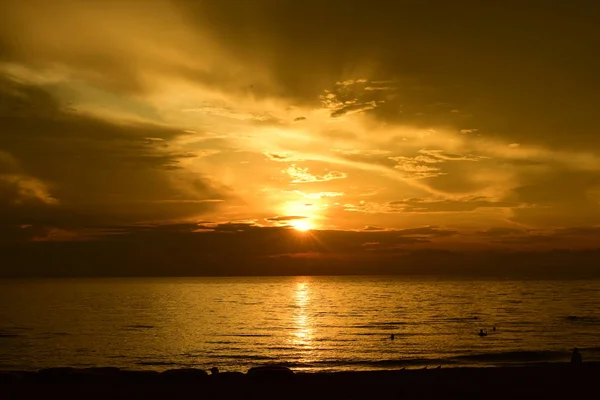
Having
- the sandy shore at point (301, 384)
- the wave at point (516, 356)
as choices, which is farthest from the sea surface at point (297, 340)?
the sandy shore at point (301, 384)

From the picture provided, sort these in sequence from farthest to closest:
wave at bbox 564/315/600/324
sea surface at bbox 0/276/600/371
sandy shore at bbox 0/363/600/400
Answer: wave at bbox 564/315/600/324
sea surface at bbox 0/276/600/371
sandy shore at bbox 0/363/600/400

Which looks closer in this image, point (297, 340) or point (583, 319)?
point (297, 340)

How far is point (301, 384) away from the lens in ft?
89.4

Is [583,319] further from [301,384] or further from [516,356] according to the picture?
[301,384]

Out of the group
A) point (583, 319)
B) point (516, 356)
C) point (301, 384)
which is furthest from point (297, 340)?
point (583, 319)

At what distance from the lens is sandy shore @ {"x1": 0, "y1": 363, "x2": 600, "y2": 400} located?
24.5 m

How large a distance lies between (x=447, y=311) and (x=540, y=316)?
775 inches

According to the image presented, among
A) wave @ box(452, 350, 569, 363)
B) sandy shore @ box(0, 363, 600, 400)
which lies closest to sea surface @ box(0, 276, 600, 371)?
wave @ box(452, 350, 569, 363)

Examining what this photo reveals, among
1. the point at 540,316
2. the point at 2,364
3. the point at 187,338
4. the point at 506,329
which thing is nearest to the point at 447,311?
the point at 540,316

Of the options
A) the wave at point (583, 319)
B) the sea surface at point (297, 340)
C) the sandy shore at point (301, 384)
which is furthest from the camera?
the wave at point (583, 319)

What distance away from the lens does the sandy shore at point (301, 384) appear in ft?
80.3

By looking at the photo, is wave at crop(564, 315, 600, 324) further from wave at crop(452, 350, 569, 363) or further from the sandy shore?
the sandy shore

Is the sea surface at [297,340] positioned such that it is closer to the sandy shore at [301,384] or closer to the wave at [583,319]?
the wave at [583,319]

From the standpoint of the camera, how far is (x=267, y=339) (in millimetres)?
67750
